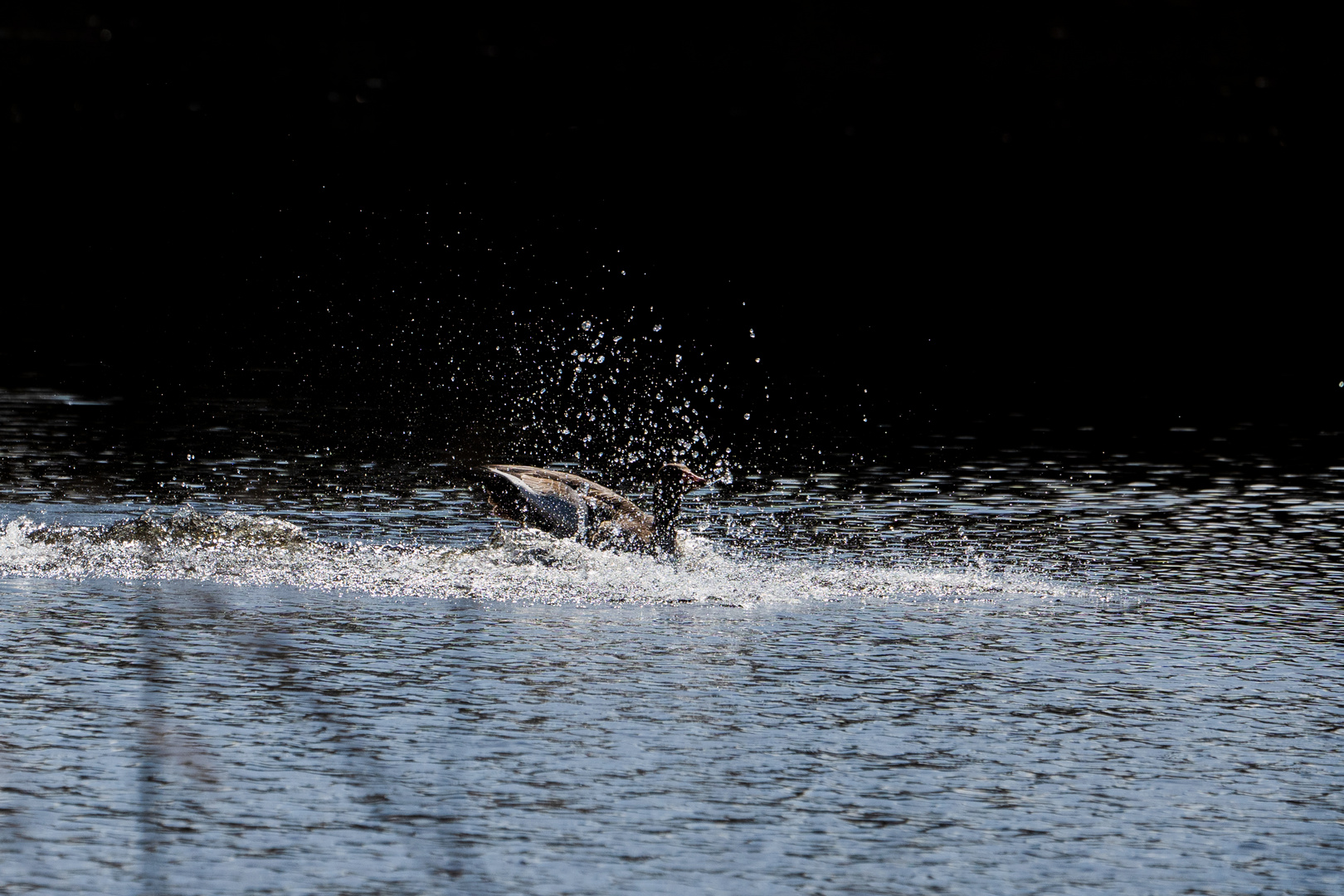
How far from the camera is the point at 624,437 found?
18234 millimetres

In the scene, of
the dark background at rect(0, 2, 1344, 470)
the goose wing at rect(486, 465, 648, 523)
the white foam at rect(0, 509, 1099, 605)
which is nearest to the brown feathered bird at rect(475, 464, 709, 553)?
the goose wing at rect(486, 465, 648, 523)

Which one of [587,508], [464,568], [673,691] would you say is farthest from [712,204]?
[673,691]

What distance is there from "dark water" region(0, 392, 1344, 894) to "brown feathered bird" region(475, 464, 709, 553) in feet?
0.66

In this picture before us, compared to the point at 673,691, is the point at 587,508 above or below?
above

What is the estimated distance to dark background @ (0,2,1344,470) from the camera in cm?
2208

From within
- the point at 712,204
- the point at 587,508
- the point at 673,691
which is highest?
the point at 712,204

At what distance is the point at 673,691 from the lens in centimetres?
949

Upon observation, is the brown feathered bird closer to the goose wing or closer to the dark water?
the goose wing

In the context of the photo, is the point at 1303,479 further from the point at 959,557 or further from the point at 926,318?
the point at 926,318

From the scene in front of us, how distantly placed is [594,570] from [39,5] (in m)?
73.9

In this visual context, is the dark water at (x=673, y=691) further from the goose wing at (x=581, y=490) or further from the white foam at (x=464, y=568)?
the goose wing at (x=581, y=490)

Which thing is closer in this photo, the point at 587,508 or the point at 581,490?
the point at 587,508

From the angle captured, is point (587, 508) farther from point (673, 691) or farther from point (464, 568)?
point (673, 691)

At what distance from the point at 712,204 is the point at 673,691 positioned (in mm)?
30657
